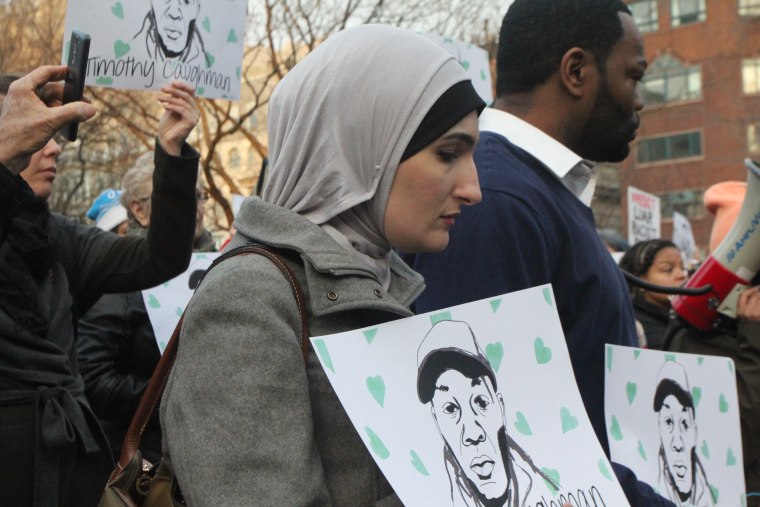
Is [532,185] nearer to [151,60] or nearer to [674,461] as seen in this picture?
[674,461]

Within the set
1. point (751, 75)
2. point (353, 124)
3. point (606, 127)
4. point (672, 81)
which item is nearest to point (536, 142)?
point (606, 127)

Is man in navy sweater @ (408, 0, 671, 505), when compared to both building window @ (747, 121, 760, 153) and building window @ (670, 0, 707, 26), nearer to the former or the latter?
building window @ (747, 121, 760, 153)

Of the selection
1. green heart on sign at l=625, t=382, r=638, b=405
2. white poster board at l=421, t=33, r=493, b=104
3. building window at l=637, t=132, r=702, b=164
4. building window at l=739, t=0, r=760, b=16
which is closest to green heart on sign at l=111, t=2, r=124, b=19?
green heart on sign at l=625, t=382, r=638, b=405

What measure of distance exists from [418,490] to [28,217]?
1.78 meters

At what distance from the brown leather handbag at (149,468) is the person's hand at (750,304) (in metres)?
2.44

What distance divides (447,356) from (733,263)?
2178 mm

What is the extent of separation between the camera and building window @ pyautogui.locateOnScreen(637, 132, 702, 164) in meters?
41.7

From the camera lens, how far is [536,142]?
2.58 m

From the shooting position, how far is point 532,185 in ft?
7.85

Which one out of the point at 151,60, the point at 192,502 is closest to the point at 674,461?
the point at 192,502

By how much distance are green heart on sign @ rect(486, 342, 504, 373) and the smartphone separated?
45.6 inches

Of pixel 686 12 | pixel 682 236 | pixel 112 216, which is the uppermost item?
pixel 686 12

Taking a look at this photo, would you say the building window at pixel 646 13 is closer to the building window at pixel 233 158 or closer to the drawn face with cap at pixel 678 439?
the building window at pixel 233 158

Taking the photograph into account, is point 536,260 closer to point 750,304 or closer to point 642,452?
point 642,452
